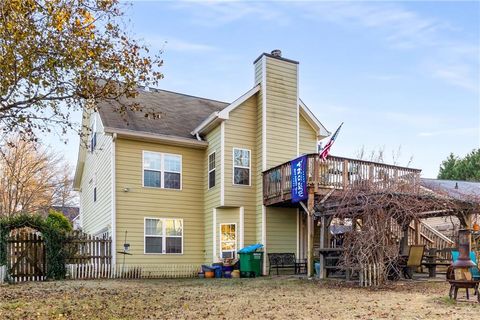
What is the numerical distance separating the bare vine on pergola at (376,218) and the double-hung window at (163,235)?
22.7ft

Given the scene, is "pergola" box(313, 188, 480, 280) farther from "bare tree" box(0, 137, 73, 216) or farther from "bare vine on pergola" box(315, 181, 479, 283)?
"bare tree" box(0, 137, 73, 216)

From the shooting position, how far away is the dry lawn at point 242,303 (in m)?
6.68

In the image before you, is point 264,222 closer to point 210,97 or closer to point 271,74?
point 271,74

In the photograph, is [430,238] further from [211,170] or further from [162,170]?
[162,170]

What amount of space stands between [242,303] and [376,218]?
13.7ft

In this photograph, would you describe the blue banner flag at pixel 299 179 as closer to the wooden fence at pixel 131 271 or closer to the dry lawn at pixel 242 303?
the dry lawn at pixel 242 303

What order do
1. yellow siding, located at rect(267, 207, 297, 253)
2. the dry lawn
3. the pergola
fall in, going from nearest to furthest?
the dry lawn, the pergola, yellow siding, located at rect(267, 207, 297, 253)

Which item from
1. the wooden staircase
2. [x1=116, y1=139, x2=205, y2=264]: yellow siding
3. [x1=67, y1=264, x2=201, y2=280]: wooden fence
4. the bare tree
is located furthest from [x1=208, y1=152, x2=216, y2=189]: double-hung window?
the bare tree

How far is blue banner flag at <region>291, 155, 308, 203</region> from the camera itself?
13.0 m

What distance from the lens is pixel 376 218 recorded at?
10.3 m

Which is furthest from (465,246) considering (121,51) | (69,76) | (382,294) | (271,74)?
(271,74)

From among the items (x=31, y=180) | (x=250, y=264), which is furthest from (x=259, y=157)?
(x=31, y=180)

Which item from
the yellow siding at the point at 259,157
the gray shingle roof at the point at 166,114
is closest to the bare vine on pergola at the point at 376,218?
the yellow siding at the point at 259,157

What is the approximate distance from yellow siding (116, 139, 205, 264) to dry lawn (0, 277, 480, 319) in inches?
206
